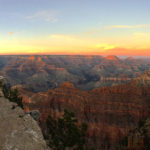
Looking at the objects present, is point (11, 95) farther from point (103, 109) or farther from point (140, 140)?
point (103, 109)

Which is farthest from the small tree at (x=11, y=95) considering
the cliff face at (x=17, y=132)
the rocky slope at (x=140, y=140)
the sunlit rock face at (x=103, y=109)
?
the rocky slope at (x=140, y=140)

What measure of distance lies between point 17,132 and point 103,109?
37.4 m

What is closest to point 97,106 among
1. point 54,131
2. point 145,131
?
point 145,131

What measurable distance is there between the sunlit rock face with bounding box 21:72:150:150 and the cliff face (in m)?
Result: 31.2

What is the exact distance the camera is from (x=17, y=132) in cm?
1048

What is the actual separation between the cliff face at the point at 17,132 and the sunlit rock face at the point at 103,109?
31.2 metres

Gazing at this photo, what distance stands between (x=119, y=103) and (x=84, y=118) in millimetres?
11961

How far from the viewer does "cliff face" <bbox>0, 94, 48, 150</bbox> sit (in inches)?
374

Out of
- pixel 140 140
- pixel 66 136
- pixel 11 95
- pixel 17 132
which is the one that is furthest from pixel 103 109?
pixel 17 132

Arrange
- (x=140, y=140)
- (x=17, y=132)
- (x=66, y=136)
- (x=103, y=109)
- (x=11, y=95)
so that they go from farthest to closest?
(x=103, y=109) → (x=140, y=140) → (x=11, y=95) → (x=66, y=136) → (x=17, y=132)

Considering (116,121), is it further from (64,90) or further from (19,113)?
(19,113)

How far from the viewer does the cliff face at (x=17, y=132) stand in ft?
31.2

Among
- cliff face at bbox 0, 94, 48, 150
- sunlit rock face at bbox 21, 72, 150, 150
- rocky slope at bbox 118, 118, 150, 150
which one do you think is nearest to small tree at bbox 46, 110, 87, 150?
cliff face at bbox 0, 94, 48, 150

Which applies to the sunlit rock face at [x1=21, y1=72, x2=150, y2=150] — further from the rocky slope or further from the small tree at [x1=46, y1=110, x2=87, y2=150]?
the small tree at [x1=46, y1=110, x2=87, y2=150]
